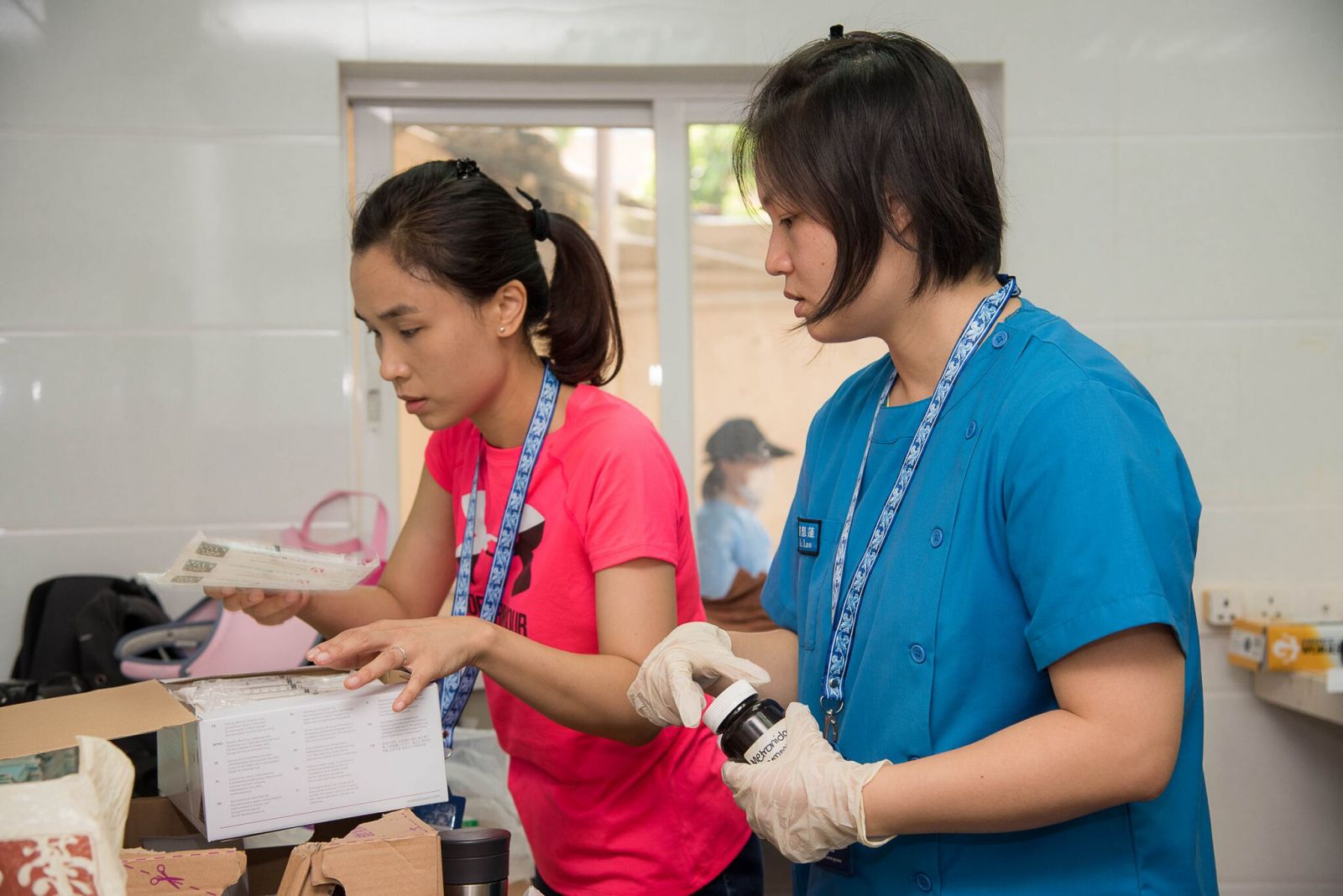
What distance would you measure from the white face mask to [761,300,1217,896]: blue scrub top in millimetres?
1456

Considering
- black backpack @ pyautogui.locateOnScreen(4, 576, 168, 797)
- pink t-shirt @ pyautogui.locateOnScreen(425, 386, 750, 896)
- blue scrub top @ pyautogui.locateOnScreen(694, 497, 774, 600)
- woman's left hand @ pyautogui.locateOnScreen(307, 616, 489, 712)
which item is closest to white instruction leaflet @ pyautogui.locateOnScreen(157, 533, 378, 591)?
woman's left hand @ pyautogui.locateOnScreen(307, 616, 489, 712)

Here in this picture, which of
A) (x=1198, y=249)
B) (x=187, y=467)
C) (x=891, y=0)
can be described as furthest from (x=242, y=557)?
(x=1198, y=249)

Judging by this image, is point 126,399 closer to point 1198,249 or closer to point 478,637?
point 478,637

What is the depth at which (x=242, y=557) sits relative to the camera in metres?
1.06

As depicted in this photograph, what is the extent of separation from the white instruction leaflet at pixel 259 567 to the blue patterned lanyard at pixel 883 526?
1.59ft

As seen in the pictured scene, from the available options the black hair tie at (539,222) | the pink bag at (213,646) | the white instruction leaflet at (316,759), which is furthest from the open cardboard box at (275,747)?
the pink bag at (213,646)

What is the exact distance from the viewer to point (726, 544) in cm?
253

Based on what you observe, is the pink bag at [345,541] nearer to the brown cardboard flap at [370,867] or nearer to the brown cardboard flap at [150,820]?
the brown cardboard flap at [150,820]

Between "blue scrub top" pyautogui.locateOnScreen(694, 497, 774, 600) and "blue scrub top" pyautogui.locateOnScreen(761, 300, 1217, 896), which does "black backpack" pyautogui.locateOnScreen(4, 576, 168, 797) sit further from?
"blue scrub top" pyautogui.locateOnScreen(761, 300, 1217, 896)

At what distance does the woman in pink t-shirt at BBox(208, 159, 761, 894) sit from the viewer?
126 centimetres

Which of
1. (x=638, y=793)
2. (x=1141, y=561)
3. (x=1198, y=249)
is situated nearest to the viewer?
(x=1141, y=561)

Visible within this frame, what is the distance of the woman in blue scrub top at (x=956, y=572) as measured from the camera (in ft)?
2.84

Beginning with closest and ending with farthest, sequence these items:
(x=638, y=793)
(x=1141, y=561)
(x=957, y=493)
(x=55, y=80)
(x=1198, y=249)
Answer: (x=1141, y=561), (x=957, y=493), (x=638, y=793), (x=55, y=80), (x=1198, y=249)

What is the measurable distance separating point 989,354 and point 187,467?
6.07 ft
